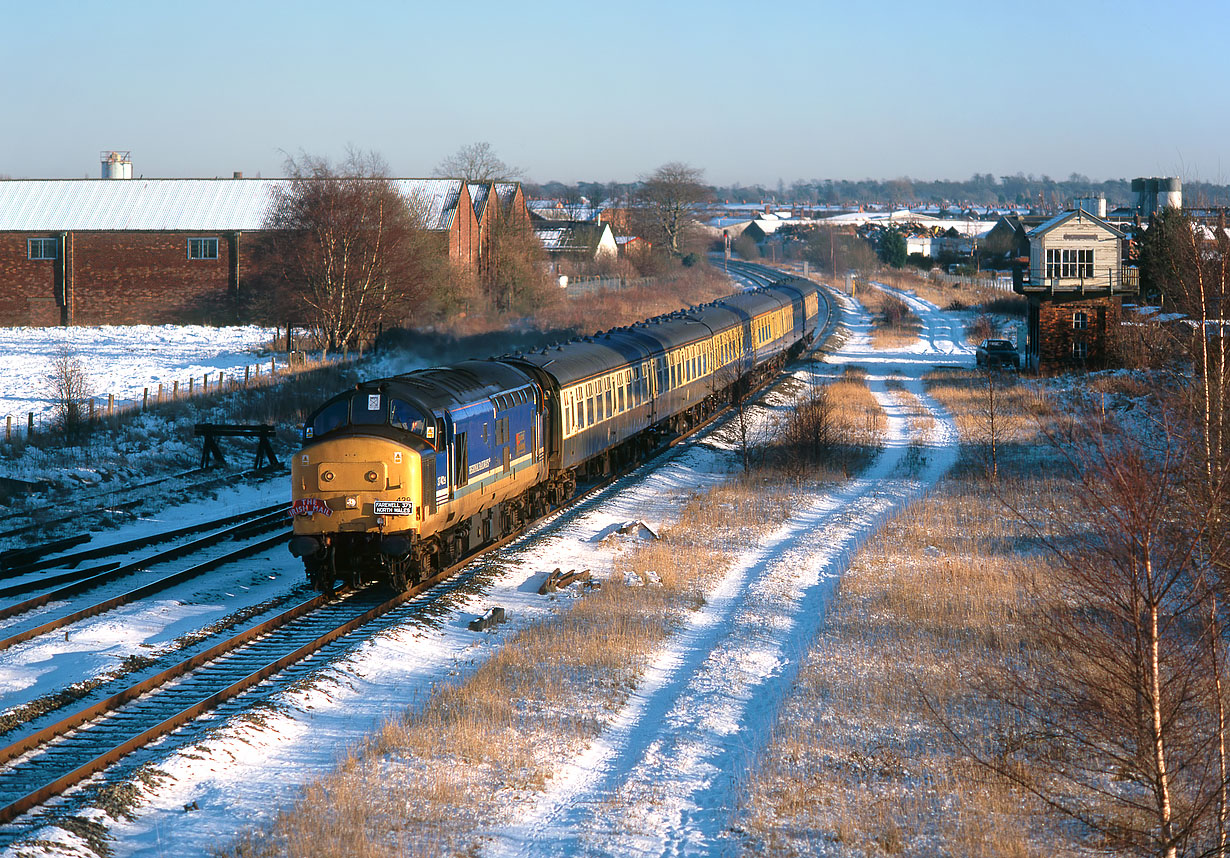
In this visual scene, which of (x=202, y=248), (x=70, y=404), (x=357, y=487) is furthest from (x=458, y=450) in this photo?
(x=202, y=248)

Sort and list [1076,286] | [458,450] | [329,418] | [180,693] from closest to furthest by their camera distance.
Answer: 1. [180,693]
2. [329,418]
3. [458,450]
4. [1076,286]

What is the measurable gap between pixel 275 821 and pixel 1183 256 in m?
17.1

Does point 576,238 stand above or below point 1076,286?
above

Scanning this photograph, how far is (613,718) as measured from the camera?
45.1ft

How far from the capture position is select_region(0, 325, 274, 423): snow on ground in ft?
141

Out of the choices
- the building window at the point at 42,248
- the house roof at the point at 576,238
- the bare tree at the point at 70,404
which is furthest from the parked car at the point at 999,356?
the house roof at the point at 576,238

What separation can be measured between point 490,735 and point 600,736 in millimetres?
1241

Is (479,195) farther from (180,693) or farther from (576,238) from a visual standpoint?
(180,693)

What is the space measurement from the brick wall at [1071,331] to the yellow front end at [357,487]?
125 feet

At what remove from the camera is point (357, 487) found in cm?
1770

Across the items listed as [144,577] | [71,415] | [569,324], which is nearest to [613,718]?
[144,577]

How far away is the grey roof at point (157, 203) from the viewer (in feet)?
225

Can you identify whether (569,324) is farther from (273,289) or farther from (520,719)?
(520,719)

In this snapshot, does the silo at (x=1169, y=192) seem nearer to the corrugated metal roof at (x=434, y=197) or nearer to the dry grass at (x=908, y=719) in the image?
the corrugated metal roof at (x=434, y=197)
